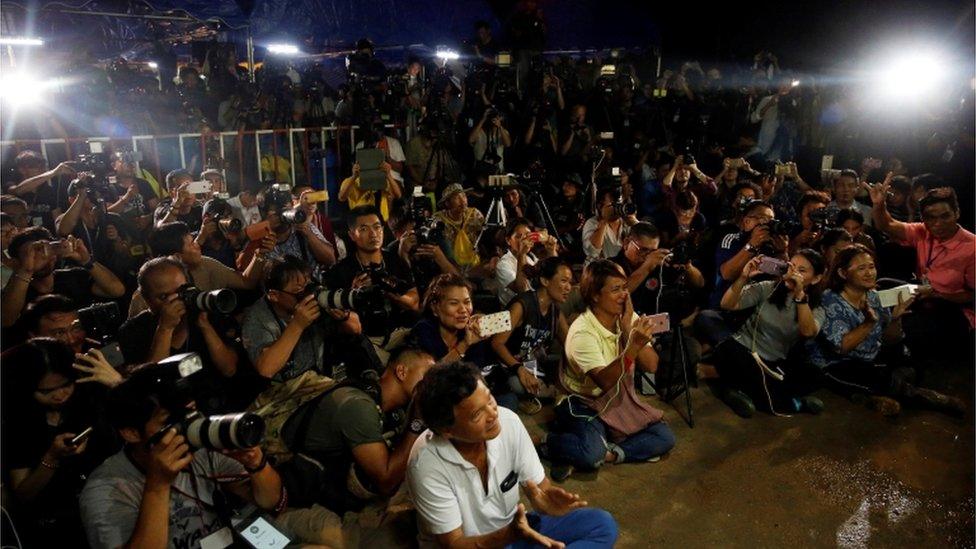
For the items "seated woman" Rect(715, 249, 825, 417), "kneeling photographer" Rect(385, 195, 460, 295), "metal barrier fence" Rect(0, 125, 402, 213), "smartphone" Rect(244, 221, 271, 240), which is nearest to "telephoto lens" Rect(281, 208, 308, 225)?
"smartphone" Rect(244, 221, 271, 240)

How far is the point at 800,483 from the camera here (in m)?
3.22

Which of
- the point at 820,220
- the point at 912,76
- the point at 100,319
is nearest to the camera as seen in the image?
the point at 100,319

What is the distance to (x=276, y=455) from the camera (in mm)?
2568

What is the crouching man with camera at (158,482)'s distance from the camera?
1.82m

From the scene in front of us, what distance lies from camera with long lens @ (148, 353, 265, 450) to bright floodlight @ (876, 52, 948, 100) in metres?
9.17

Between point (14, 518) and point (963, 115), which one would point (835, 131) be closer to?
point (963, 115)

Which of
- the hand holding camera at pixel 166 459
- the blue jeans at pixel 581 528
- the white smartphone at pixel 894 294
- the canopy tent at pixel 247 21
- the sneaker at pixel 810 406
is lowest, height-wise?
the sneaker at pixel 810 406

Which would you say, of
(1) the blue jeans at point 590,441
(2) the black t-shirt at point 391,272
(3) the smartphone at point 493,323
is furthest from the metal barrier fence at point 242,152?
(1) the blue jeans at point 590,441

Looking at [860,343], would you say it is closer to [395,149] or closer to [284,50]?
[395,149]

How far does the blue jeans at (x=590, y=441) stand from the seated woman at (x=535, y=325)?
422 millimetres

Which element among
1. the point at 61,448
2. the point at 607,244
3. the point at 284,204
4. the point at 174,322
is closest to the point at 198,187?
the point at 284,204

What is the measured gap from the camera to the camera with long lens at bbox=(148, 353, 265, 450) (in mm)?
1792

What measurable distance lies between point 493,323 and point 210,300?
53.5 inches

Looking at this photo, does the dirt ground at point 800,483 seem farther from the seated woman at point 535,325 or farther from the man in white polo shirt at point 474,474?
the man in white polo shirt at point 474,474
